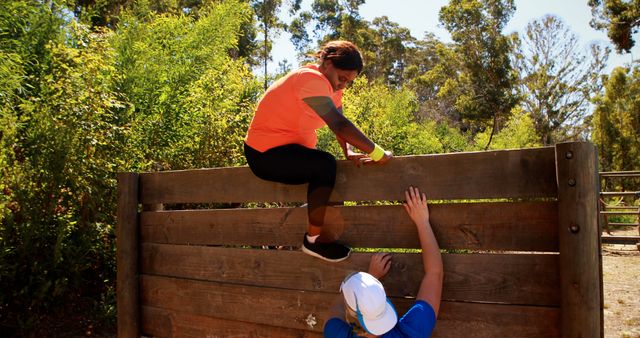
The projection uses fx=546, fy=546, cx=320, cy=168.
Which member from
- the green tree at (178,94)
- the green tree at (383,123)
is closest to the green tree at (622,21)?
the green tree at (383,123)

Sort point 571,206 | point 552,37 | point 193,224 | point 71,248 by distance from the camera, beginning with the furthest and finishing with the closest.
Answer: point 552,37, point 71,248, point 193,224, point 571,206

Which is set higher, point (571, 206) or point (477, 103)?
point (477, 103)

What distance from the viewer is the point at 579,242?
7.19 feet

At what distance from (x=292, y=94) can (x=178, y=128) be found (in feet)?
13.5

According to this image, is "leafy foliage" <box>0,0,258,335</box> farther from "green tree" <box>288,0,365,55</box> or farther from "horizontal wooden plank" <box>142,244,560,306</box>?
"green tree" <box>288,0,365,55</box>

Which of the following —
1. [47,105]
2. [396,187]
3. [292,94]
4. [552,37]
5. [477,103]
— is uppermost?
[552,37]

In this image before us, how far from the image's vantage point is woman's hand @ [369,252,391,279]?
2.63m

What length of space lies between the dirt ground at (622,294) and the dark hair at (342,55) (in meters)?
4.49

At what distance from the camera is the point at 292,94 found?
9.20ft

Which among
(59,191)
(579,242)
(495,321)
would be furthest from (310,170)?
(59,191)

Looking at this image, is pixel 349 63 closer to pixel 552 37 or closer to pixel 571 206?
pixel 571 206

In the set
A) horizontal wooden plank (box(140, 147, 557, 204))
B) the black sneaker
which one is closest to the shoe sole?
the black sneaker

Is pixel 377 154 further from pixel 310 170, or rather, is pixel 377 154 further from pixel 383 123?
pixel 383 123

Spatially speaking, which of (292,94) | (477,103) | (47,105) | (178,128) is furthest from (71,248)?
(477,103)
